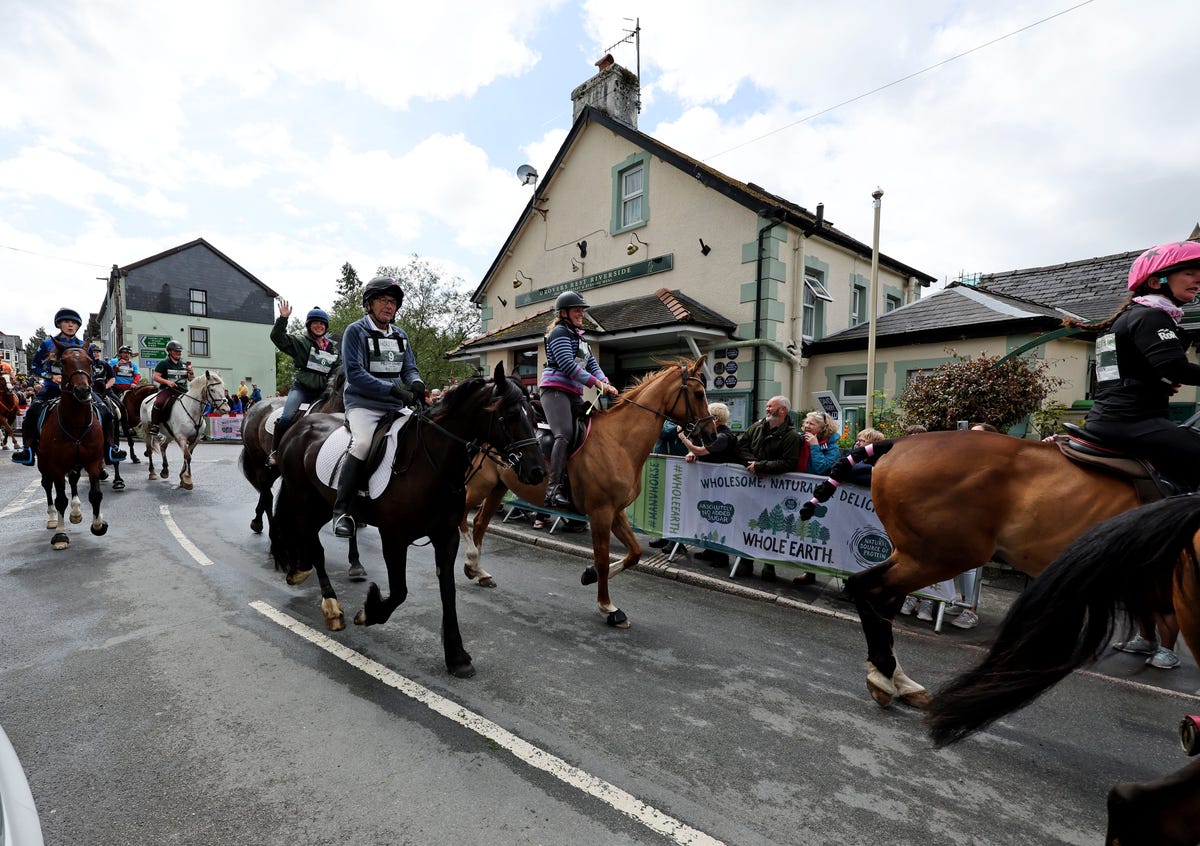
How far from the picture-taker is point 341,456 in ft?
14.5

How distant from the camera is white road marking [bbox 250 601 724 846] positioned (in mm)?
2357

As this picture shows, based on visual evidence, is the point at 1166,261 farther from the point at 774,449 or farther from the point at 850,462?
the point at 774,449

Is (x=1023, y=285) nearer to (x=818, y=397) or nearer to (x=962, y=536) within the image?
(x=818, y=397)

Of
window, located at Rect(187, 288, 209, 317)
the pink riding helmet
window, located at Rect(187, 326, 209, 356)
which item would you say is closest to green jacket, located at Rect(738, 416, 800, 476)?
the pink riding helmet

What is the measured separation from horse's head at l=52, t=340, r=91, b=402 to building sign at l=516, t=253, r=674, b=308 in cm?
897

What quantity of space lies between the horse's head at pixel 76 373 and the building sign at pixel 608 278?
8974mm

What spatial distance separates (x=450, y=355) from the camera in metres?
19.5

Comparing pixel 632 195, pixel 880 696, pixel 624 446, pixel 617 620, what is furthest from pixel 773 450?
pixel 632 195

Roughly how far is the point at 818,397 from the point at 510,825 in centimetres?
780

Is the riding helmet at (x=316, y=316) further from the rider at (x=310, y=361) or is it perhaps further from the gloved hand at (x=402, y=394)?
the gloved hand at (x=402, y=394)

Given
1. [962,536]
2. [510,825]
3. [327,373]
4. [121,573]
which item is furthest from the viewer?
[327,373]

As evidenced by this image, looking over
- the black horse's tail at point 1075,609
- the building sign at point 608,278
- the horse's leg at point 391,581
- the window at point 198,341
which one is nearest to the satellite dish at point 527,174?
the building sign at point 608,278

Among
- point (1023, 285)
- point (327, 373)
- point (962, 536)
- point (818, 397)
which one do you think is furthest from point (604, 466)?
point (1023, 285)

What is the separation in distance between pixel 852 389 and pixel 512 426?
12.0 m
